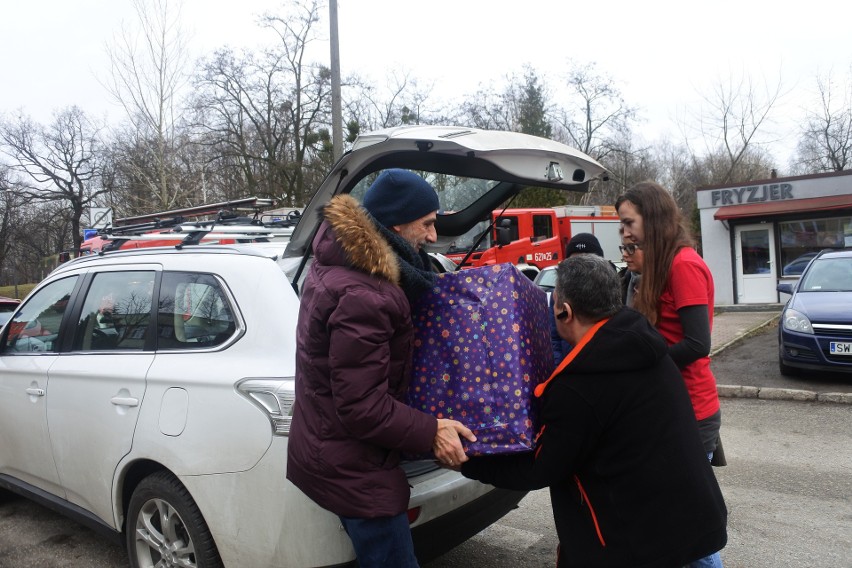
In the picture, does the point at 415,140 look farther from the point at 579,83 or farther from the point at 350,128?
the point at 579,83

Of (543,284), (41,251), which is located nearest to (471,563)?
(543,284)

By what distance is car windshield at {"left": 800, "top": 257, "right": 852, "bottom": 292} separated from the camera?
8.52 metres

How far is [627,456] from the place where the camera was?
1844mm

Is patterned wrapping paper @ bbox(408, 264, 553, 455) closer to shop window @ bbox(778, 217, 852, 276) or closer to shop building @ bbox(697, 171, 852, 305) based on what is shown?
shop building @ bbox(697, 171, 852, 305)

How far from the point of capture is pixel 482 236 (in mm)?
3660

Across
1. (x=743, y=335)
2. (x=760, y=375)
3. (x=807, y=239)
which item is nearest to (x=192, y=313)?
(x=760, y=375)

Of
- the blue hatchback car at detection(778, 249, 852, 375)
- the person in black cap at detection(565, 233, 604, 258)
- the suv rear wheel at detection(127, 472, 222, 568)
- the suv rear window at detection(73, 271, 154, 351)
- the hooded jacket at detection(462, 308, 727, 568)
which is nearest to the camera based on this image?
the hooded jacket at detection(462, 308, 727, 568)

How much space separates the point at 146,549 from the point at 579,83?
43.5m

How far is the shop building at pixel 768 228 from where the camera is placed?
57.0 feet

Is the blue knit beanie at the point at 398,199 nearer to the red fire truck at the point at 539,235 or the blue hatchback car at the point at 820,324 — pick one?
the blue hatchback car at the point at 820,324

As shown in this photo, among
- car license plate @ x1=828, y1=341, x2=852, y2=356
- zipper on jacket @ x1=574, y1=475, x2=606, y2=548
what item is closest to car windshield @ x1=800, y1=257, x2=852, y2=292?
car license plate @ x1=828, y1=341, x2=852, y2=356

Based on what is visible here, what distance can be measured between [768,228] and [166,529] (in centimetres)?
1882

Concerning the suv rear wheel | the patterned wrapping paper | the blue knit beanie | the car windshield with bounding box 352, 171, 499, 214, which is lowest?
the suv rear wheel

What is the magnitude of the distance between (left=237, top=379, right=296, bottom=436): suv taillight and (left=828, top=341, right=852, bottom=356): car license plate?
7.30 m
